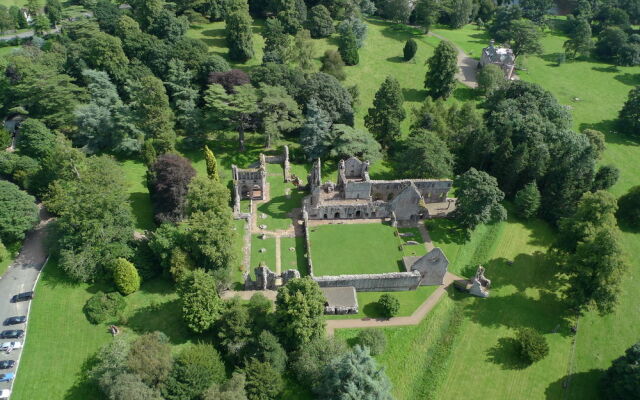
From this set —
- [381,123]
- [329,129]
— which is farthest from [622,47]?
[329,129]

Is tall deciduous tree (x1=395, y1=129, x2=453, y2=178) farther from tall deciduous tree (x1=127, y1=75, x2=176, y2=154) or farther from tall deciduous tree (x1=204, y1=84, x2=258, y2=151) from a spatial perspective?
tall deciduous tree (x1=127, y1=75, x2=176, y2=154)

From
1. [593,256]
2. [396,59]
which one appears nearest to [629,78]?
Answer: [396,59]

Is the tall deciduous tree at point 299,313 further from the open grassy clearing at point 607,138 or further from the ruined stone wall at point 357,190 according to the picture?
the open grassy clearing at point 607,138

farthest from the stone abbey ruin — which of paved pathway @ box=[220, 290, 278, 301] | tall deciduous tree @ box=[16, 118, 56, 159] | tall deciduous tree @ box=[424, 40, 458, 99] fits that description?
tall deciduous tree @ box=[424, 40, 458, 99]

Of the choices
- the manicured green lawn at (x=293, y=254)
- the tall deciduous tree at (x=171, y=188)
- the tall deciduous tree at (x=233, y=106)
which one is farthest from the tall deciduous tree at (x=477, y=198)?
the tall deciduous tree at (x=171, y=188)

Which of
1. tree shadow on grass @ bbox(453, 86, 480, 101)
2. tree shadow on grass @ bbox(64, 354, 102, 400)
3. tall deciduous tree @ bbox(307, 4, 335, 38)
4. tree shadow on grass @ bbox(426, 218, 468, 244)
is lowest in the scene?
tree shadow on grass @ bbox(64, 354, 102, 400)
